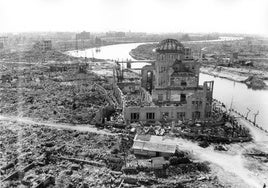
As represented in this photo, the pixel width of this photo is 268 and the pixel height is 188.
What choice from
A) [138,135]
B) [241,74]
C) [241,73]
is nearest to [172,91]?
[138,135]

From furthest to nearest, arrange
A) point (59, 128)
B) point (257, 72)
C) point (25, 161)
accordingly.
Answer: point (257, 72) < point (59, 128) < point (25, 161)

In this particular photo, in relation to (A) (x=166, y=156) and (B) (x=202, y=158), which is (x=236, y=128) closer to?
(B) (x=202, y=158)

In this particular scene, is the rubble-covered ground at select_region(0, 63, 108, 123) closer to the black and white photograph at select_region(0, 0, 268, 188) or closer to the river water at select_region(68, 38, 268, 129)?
the black and white photograph at select_region(0, 0, 268, 188)

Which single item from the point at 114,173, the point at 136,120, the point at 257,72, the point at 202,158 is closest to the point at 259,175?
the point at 202,158

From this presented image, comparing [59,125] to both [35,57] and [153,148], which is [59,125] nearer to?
[153,148]

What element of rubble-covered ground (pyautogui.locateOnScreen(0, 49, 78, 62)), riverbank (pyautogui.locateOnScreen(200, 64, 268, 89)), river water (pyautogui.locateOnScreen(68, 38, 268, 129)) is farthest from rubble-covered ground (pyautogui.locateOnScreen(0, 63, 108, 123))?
riverbank (pyautogui.locateOnScreen(200, 64, 268, 89))

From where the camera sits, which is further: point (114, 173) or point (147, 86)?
point (147, 86)
